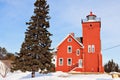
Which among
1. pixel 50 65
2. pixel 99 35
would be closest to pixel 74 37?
pixel 99 35

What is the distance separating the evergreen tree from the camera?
39812 millimetres

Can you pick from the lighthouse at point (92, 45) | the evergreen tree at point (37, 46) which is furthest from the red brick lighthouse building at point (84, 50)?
the evergreen tree at point (37, 46)

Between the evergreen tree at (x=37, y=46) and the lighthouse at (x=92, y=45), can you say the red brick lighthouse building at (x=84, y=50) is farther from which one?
the evergreen tree at (x=37, y=46)

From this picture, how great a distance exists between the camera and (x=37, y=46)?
40344mm

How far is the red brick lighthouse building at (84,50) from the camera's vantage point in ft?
205

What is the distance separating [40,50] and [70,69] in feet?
82.5

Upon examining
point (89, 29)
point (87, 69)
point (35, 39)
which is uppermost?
point (89, 29)

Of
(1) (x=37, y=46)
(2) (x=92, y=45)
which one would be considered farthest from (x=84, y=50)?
(1) (x=37, y=46)

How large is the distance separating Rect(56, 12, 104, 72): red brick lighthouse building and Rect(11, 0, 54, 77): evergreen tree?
22947 mm

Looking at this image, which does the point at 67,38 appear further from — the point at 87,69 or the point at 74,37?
the point at 87,69

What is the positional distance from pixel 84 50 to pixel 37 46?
24.9m

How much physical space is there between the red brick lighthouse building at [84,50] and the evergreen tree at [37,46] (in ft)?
75.3

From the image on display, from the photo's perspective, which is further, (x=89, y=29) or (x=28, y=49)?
(x=89, y=29)

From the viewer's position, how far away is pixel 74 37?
65.5 metres
